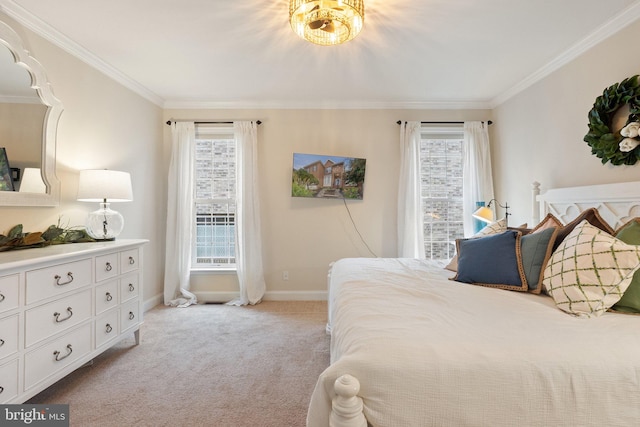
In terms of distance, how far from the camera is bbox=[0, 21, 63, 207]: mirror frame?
195 cm

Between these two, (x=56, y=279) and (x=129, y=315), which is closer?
(x=56, y=279)

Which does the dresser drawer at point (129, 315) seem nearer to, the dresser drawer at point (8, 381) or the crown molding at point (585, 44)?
the dresser drawer at point (8, 381)

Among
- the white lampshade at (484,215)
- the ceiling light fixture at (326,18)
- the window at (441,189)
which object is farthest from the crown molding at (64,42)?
the white lampshade at (484,215)

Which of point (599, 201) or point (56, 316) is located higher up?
point (599, 201)

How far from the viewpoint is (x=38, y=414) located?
1.50 metres

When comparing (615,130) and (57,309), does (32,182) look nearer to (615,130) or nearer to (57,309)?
(57,309)

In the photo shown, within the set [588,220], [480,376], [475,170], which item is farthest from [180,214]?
[588,220]

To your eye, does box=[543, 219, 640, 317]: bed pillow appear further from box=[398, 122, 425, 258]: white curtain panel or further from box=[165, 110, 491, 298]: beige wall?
box=[165, 110, 491, 298]: beige wall

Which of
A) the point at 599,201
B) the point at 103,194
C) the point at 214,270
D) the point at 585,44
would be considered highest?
the point at 585,44

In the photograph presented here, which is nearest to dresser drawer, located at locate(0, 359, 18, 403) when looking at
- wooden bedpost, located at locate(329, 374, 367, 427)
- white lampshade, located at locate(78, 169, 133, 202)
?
white lampshade, located at locate(78, 169, 133, 202)

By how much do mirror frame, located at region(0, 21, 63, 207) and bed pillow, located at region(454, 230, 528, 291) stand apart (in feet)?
10.2

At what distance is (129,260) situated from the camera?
234 centimetres

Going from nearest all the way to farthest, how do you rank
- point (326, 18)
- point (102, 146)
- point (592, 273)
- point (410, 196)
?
point (592, 273) → point (326, 18) → point (102, 146) → point (410, 196)

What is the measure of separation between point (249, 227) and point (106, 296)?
1.71m
